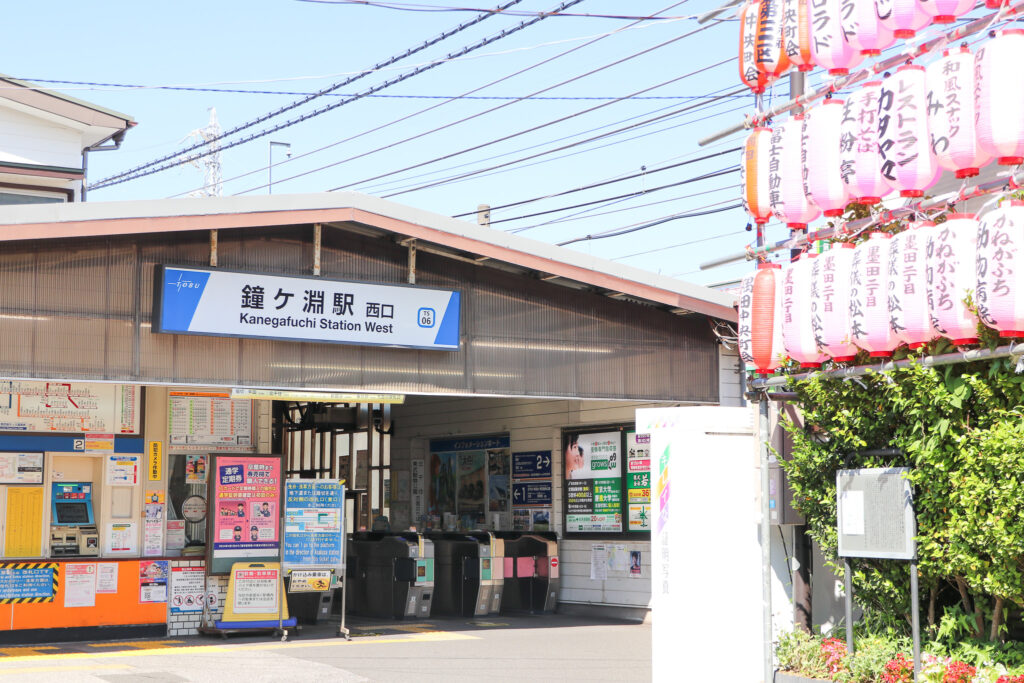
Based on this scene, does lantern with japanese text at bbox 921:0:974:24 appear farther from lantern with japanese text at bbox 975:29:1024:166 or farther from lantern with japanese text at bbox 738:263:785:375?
lantern with japanese text at bbox 738:263:785:375

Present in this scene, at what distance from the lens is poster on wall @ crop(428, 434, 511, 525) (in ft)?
64.0

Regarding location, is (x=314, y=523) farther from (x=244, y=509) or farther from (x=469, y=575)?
(x=469, y=575)

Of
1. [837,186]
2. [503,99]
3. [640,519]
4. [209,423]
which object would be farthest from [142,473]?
[837,186]

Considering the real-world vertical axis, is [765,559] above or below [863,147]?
below

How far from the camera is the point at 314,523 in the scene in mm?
14992

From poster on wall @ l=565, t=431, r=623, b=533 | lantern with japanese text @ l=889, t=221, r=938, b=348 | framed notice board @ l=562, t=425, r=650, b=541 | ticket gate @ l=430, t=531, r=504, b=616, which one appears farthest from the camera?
ticket gate @ l=430, t=531, r=504, b=616

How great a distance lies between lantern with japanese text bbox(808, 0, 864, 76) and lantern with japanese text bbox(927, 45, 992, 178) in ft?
4.37

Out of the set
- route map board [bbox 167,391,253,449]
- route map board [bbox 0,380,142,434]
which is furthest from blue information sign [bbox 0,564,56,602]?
route map board [bbox 167,391,253,449]

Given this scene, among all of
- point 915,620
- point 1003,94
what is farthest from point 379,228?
point 915,620

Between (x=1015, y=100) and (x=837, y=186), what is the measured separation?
2.15m

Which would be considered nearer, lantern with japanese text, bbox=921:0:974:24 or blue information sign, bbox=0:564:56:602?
lantern with japanese text, bbox=921:0:974:24

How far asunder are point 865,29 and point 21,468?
35.4 ft

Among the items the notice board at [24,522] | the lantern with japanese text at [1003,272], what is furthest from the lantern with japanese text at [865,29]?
the notice board at [24,522]

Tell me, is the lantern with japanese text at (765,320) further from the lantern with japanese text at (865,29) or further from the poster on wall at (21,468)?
the poster on wall at (21,468)
